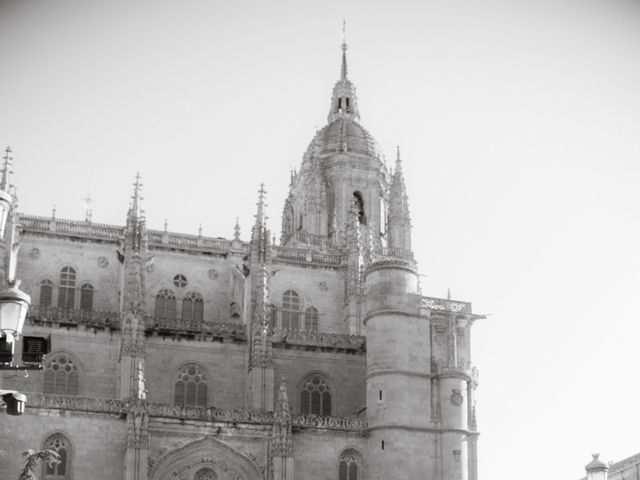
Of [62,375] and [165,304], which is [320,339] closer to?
[165,304]

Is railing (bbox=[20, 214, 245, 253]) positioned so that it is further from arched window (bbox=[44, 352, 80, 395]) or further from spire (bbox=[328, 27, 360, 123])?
spire (bbox=[328, 27, 360, 123])

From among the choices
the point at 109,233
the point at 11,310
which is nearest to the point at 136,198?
the point at 109,233

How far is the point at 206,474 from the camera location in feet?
168

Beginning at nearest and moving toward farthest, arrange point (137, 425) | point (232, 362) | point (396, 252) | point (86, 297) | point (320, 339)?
point (137, 425) < point (232, 362) < point (320, 339) < point (86, 297) < point (396, 252)

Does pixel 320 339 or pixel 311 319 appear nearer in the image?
pixel 320 339

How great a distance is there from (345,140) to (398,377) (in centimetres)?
2926

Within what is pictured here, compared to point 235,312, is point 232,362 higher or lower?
lower

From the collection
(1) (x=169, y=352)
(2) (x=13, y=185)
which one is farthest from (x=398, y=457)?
(2) (x=13, y=185)

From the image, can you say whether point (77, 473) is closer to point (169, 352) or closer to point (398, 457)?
point (169, 352)

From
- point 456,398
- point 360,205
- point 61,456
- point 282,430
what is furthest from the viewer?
point 360,205

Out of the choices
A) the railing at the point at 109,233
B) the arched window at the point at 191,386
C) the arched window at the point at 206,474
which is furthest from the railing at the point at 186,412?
the railing at the point at 109,233

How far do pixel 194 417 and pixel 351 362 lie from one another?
11.8 meters

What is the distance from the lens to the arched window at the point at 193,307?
62.9 meters

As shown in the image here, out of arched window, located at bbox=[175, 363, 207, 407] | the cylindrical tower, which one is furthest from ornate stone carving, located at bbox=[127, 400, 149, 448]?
the cylindrical tower
